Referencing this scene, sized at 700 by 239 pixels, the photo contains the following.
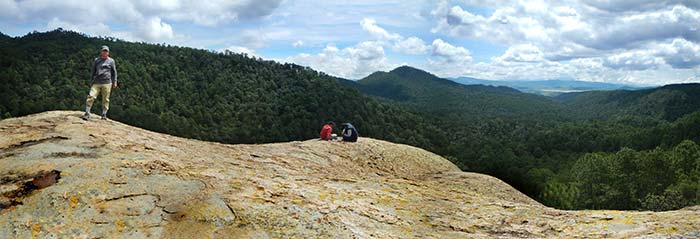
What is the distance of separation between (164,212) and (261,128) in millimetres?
157447

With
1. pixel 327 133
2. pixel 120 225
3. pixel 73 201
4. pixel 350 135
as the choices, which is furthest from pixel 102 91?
pixel 350 135

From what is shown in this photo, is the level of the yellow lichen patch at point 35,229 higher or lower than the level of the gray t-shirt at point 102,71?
lower

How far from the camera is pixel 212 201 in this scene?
1048 centimetres

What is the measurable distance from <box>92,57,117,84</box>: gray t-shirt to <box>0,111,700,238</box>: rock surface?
2388mm

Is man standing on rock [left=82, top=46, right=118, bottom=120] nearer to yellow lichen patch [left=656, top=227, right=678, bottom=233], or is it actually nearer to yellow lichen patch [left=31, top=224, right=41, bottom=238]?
yellow lichen patch [left=31, top=224, right=41, bottom=238]

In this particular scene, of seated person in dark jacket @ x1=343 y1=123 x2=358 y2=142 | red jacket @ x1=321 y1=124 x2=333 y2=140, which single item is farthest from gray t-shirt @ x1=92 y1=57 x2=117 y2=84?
seated person in dark jacket @ x1=343 y1=123 x2=358 y2=142

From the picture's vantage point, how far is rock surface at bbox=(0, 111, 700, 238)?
9.41m

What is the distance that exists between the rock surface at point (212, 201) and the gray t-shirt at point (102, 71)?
239 cm

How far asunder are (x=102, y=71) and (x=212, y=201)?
10.0m

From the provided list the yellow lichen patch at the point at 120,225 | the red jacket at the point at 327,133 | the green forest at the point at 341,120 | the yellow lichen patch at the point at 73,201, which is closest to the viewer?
the yellow lichen patch at the point at 120,225

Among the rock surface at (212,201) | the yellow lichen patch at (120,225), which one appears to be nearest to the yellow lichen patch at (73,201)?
the rock surface at (212,201)

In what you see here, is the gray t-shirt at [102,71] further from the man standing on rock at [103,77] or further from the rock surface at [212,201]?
the rock surface at [212,201]

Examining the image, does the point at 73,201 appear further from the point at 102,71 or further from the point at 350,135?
the point at 350,135

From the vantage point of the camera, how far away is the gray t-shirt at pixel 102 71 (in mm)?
17328
